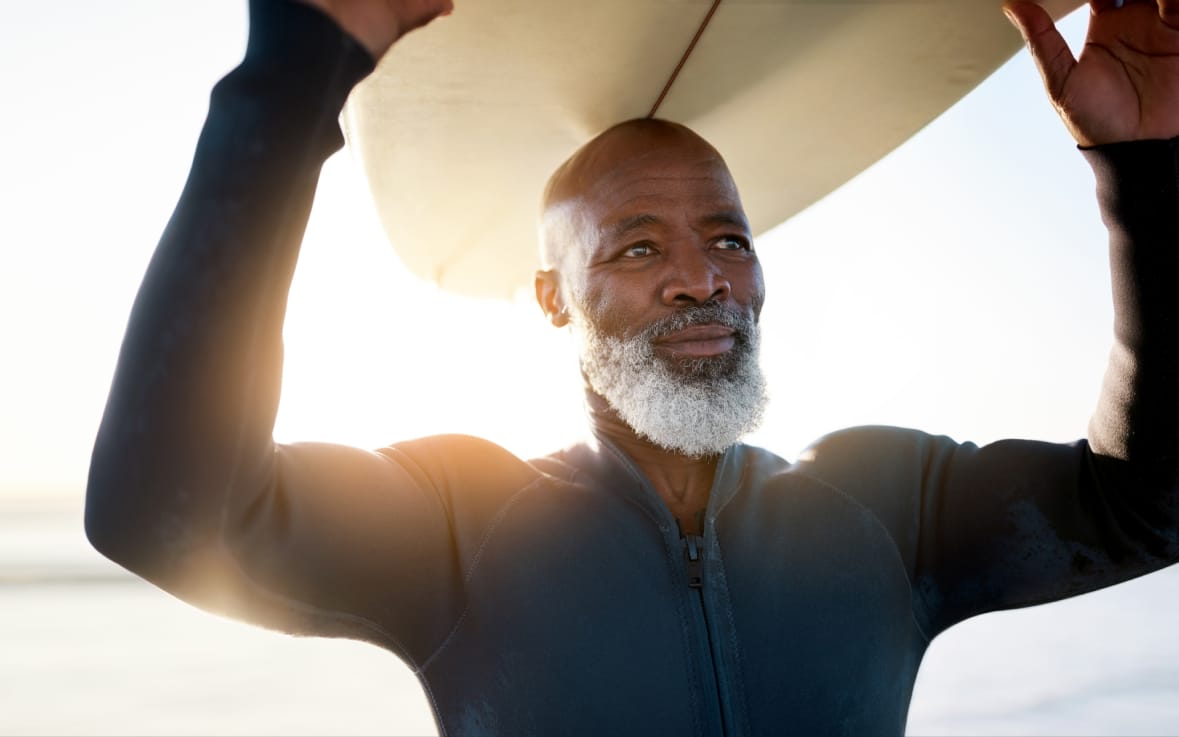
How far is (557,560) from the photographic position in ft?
4.24

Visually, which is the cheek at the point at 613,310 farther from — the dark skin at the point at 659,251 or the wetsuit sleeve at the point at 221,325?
the wetsuit sleeve at the point at 221,325

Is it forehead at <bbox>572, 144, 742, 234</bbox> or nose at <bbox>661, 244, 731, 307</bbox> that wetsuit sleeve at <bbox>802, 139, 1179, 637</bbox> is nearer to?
nose at <bbox>661, 244, 731, 307</bbox>

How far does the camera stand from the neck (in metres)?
1.46

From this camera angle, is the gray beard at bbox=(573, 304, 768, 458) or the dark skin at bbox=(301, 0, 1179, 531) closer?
the dark skin at bbox=(301, 0, 1179, 531)

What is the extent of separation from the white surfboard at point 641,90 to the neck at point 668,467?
458mm

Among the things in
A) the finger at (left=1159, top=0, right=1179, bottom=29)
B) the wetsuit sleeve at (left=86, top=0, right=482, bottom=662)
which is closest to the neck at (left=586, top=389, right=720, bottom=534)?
the wetsuit sleeve at (left=86, top=0, right=482, bottom=662)

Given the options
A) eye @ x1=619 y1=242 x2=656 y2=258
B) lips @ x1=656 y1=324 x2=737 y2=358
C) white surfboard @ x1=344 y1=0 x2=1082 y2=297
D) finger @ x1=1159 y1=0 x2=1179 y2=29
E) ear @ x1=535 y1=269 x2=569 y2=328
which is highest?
white surfboard @ x1=344 y1=0 x2=1082 y2=297

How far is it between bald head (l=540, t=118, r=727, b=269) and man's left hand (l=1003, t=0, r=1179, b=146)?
1.68ft

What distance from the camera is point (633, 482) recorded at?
1.39 m

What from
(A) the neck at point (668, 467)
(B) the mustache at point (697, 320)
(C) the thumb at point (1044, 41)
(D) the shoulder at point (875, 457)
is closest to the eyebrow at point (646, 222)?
(B) the mustache at point (697, 320)

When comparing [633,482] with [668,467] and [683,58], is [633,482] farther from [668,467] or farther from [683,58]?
[683,58]

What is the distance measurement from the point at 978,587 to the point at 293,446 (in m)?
0.96

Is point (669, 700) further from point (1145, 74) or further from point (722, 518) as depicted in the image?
point (1145, 74)

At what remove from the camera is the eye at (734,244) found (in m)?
1.56
